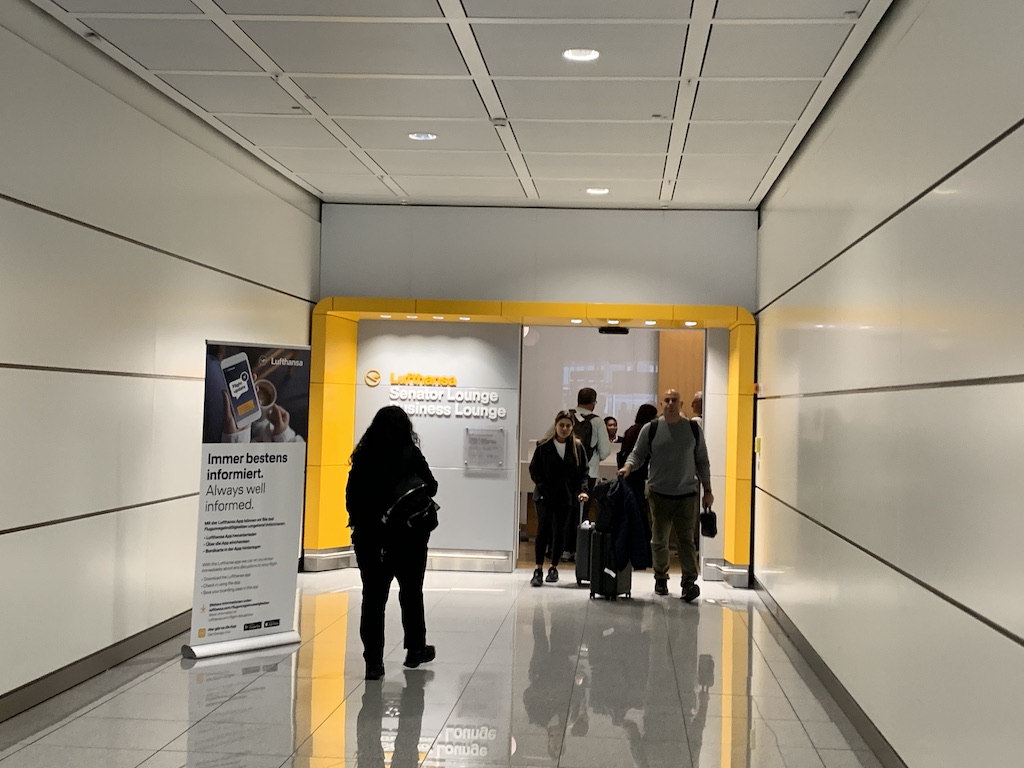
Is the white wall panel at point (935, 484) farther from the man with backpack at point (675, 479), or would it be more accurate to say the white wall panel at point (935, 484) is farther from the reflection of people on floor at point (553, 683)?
the man with backpack at point (675, 479)

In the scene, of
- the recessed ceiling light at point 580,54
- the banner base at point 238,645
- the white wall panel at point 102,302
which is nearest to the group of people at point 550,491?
the banner base at point 238,645

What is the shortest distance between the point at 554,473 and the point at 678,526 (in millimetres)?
1394

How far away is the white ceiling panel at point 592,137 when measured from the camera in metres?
8.35

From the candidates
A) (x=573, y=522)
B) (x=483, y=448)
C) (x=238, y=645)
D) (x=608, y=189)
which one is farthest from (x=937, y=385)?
(x=483, y=448)

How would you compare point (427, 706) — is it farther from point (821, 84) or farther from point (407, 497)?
point (821, 84)

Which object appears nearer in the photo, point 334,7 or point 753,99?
point 334,7

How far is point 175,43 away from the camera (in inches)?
264

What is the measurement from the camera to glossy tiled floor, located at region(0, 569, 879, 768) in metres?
5.46

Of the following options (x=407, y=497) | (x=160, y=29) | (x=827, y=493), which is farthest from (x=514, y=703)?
(x=160, y=29)

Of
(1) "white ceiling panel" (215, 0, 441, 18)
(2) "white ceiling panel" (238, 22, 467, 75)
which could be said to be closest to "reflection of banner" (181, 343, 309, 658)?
(2) "white ceiling panel" (238, 22, 467, 75)

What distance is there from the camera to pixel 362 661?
24.6 ft

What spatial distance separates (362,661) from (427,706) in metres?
1.24

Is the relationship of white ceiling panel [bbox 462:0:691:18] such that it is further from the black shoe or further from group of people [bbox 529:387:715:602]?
group of people [bbox 529:387:715:602]

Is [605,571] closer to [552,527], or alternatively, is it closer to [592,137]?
[552,527]
